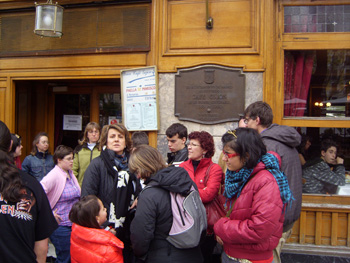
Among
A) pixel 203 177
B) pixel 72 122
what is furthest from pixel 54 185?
pixel 72 122

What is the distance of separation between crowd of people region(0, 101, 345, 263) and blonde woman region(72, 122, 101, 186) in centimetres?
97

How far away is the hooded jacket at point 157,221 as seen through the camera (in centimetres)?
237

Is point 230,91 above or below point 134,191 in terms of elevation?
above

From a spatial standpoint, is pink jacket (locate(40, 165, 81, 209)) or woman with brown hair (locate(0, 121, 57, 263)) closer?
woman with brown hair (locate(0, 121, 57, 263))

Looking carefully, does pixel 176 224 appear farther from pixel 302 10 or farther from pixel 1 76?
pixel 1 76

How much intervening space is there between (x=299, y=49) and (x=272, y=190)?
11.0 ft

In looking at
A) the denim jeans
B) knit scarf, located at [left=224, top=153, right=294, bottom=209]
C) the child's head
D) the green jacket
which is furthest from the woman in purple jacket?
knit scarf, located at [left=224, top=153, right=294, bottom=209]

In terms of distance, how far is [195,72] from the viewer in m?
5.08

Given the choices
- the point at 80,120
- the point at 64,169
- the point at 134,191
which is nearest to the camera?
the point at 134,191

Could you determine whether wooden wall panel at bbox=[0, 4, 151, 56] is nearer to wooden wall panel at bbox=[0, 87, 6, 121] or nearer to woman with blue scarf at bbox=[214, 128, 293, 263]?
wooden wall panel at bbox=[0, 87, 6, 121]

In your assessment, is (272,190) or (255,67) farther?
(255,67)

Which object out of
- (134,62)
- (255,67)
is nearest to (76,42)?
(134,62)

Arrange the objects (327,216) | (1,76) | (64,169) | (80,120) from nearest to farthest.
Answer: (64,169), (327,216), (1,76), (80,120)

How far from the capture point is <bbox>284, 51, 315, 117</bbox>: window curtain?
496 cm
